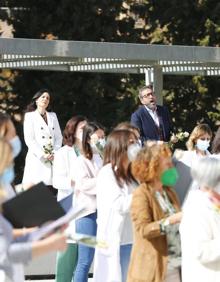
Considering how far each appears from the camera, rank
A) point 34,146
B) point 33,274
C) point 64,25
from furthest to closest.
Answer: point 64,25 < point 34,146 < point 33,274

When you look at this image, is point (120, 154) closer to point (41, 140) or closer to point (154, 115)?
point (41, 140)

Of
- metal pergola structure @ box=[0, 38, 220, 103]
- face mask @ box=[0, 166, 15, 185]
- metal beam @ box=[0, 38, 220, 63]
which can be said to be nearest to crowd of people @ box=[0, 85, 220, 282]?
face mask @ box=[0, 166, 15, 185]

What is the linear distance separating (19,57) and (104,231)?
783cm

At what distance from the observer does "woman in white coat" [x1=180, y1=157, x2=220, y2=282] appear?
22.6 feet

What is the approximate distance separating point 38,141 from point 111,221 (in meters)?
4.76

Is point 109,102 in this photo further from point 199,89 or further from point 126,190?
point 126,190

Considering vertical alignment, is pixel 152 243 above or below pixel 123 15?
below

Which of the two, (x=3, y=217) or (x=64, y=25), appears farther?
(x=64, y=25)

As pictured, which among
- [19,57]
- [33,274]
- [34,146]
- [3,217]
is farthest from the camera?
[19,57]

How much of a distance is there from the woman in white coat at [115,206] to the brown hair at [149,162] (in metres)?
0.71

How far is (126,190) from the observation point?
8.38 meters

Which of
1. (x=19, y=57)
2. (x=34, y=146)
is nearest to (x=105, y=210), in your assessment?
(x=34, y=146)

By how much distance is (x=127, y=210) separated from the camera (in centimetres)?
830

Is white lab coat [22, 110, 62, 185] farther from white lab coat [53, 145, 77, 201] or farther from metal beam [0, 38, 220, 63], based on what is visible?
white lab coat [53, 145, 77, 201]
